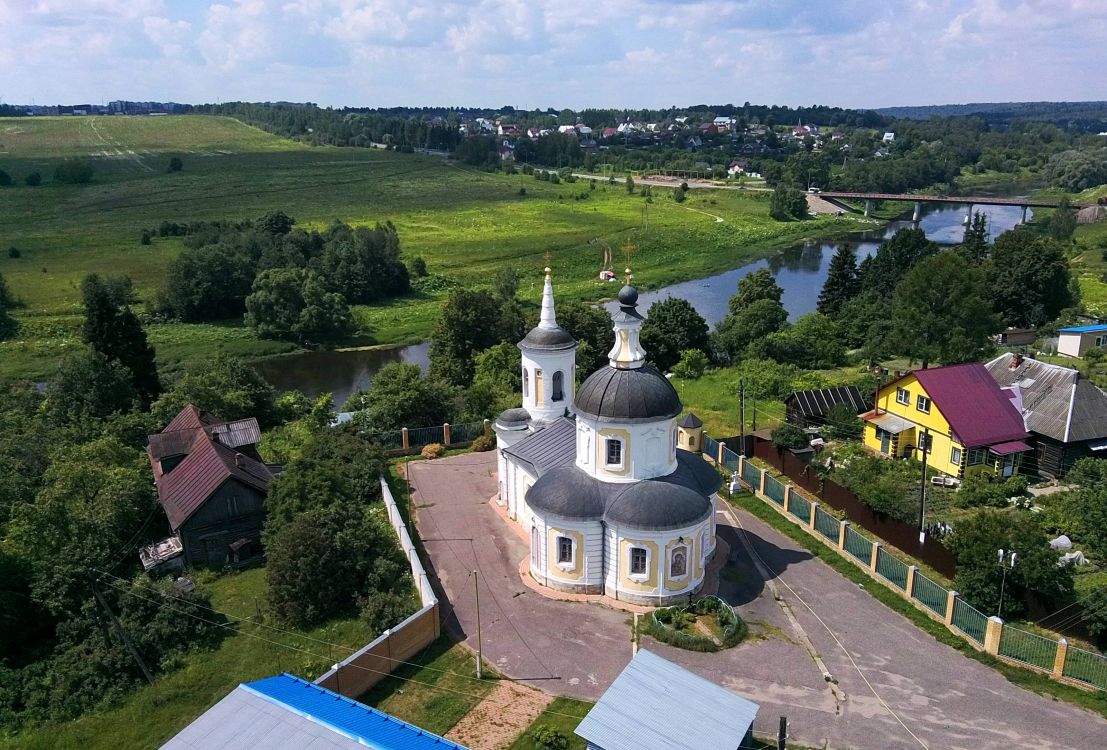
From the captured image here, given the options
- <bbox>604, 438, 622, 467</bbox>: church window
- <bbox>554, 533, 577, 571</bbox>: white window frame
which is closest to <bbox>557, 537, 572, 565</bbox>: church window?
<bbox>554, 533, 577, 571</bbox>: white window frame

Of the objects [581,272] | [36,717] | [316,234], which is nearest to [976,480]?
[36,717]

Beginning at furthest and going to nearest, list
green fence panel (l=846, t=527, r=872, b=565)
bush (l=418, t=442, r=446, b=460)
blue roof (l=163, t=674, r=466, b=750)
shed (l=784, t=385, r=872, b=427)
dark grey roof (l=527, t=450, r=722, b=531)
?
shed (l=784, t=385, r=872, b=427)
bush (l=418, t=442, r=446, b=460)
green fence panel (l=846, t=527, r=872, b=565)
dark grey roof (l=527, t=450, r=722, b=531)
blue roof (l=163, t=674, r=466, b=750)

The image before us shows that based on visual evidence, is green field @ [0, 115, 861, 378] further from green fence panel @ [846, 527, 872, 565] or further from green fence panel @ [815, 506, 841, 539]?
green fence panel @ [846, 527, 872, 565]

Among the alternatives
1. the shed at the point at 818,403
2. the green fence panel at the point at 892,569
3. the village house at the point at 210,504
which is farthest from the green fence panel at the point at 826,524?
the village house at the point at 210,504

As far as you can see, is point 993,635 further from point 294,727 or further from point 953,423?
point 294,727

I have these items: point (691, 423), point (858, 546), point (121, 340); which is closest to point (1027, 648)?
point (858, 546)

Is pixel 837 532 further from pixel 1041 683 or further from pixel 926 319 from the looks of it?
pixel 926 319

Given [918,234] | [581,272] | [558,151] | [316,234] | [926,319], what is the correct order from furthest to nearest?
[558,151]
[581,272]
[316,234]
[918,234]
[926,319]
